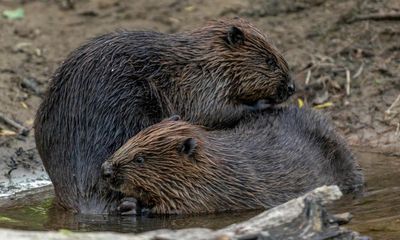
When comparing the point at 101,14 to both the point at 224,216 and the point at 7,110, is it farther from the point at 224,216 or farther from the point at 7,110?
the point at 224,216

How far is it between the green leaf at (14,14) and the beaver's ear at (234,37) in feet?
13.4

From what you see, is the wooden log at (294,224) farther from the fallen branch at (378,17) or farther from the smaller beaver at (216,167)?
the fallen branch at (378,17)

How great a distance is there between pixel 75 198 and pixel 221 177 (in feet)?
3.39

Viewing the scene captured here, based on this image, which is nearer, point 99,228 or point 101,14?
point 99,228

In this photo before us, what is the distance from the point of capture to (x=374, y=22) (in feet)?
34.5

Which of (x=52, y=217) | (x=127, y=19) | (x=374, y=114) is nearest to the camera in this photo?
(x=52, y=217)

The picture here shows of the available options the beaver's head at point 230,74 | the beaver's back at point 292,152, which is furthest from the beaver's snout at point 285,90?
the beaver's back at point 292,152

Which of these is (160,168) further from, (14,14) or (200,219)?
(14,14)

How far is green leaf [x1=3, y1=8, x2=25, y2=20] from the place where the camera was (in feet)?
37.6

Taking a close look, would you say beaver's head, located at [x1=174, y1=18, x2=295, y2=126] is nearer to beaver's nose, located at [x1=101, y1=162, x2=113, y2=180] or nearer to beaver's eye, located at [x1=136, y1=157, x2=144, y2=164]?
beaver's eye, located at [x1=136, y1=157, x2=144, y2=164]

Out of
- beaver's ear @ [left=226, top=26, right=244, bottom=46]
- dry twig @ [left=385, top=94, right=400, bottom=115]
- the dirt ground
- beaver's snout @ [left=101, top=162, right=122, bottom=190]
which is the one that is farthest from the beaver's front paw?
dry twig @ [left=385, top=94, right=400, bottom=115]

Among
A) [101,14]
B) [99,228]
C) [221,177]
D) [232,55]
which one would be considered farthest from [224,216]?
[101,14]

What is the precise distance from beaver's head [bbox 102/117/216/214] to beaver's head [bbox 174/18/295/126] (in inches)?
28.2

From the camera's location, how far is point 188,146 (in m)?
7.08
